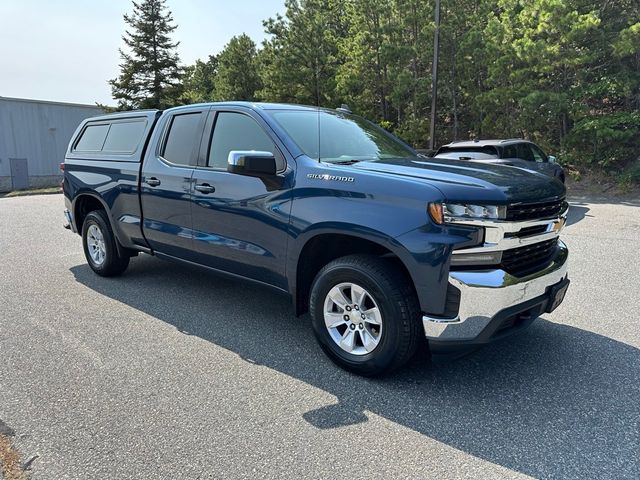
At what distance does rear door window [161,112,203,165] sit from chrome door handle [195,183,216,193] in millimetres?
287

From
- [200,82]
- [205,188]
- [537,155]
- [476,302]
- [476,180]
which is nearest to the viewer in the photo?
[476,302]

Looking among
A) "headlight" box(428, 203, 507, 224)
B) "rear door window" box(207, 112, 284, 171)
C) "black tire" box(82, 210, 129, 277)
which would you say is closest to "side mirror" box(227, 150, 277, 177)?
"rear door window" box(207, 112, 284, 171)

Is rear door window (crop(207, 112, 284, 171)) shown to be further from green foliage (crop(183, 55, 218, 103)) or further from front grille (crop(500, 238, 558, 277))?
green foliage (crop(183, 55, 218, 103))

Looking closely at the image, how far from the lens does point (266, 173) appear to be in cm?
365

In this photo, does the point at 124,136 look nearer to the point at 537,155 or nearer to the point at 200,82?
the point at 537,155

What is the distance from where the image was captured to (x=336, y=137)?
4.14m

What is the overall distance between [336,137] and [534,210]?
5.65 feet

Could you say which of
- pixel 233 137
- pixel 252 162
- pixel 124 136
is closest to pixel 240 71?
→ pixel 124 136

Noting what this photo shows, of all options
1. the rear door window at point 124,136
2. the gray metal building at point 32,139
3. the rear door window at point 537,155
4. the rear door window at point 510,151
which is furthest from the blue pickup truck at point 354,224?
the gray metal building at point 32,139

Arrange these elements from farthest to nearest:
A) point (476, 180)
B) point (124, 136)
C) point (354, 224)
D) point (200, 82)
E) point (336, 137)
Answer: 1. point (200, 82)
2. point (124, 136)
3. point (336, 137)
4. point (354, 224)
5. point (476, 180)

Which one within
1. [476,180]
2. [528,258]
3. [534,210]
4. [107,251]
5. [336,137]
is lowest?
[107,251]

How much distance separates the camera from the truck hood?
9.61 feet

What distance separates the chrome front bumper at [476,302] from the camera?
287cm

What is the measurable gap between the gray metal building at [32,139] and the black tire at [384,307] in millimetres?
26500
